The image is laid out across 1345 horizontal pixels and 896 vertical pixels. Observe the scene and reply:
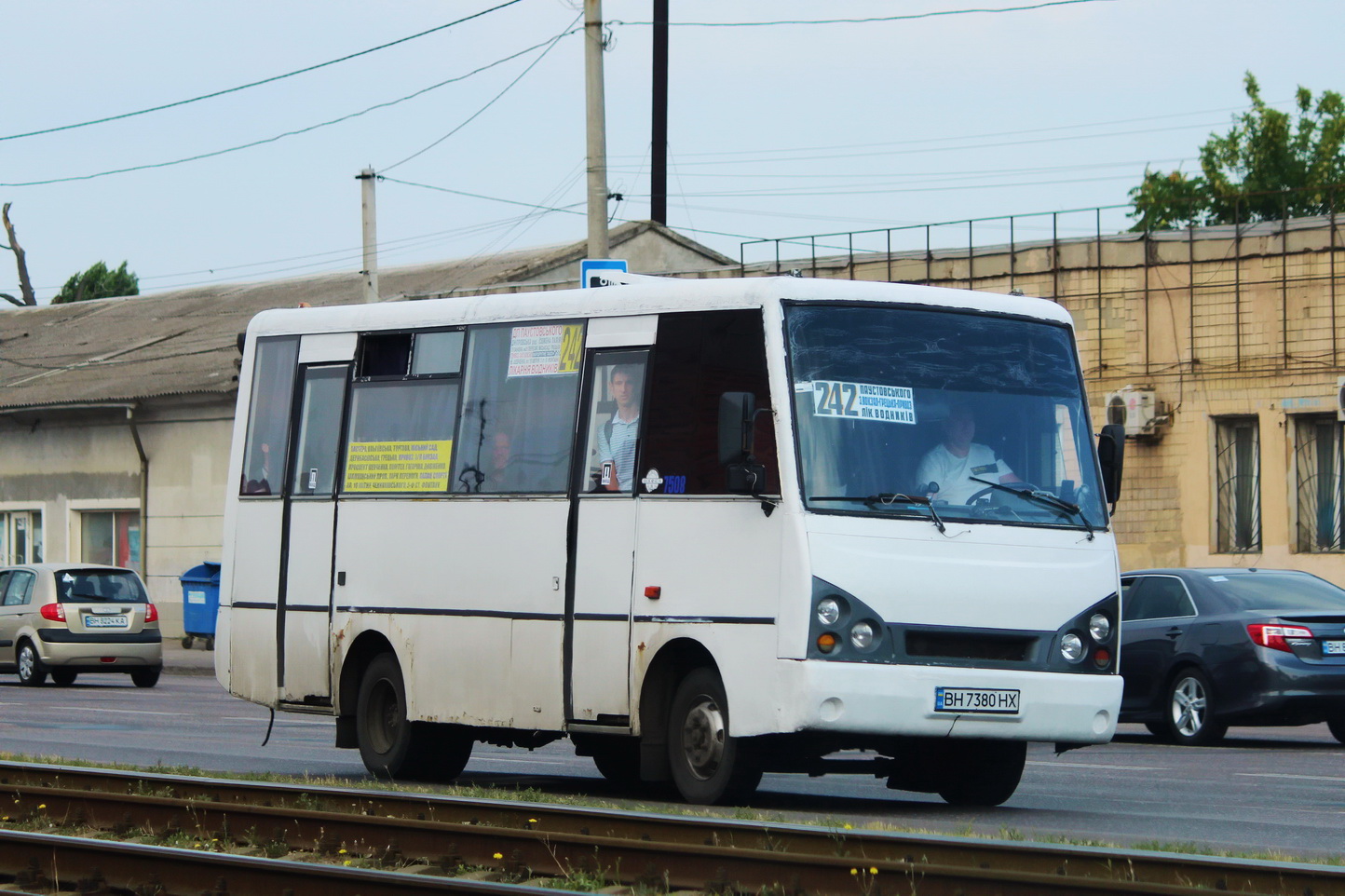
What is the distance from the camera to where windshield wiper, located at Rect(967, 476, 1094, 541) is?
1177 centimetres

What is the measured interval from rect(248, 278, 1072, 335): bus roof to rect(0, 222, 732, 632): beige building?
89.4ft

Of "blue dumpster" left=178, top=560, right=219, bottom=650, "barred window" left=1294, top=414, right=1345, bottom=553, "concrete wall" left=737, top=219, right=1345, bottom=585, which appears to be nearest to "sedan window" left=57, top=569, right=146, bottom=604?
"blue dumpster" left=178, top=560, right=219, bottom=650

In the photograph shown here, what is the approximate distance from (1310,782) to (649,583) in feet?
17.6

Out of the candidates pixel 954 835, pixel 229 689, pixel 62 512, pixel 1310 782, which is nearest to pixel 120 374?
pixel 62 512

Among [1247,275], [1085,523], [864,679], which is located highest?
[1247,275]

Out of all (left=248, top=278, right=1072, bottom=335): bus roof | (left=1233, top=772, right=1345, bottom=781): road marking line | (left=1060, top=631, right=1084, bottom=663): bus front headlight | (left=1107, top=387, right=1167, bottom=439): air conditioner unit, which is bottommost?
(left=1233, top=772, right=1345, bottom=781): road marking line

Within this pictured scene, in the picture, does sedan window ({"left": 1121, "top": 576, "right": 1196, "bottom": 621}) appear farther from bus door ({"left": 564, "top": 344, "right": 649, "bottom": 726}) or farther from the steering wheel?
bus door ({"left": 564, "top": 344, "right": 649, "bottom": 726})

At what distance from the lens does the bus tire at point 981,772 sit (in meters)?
12.5

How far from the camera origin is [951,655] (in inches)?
446

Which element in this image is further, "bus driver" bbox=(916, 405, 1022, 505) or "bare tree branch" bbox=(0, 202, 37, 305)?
"bare tree branch" bbox=(0, 202, 37, 305)

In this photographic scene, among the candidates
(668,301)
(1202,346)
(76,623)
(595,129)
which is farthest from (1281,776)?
(76,623)

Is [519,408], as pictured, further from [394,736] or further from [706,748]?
[706,748]

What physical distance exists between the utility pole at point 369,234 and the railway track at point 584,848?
850 inches

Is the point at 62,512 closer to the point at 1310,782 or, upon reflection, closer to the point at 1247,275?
the point at 1247,275
